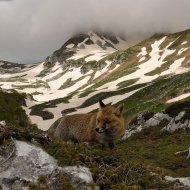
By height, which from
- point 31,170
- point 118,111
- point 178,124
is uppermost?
point 118,111

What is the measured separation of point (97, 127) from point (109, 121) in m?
0.54

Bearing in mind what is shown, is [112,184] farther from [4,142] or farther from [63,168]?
[4,142]

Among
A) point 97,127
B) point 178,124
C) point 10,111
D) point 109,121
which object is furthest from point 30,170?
point 178,124

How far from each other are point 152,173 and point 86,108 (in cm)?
9832

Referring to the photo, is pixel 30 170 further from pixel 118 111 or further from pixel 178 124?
pixel 178 124

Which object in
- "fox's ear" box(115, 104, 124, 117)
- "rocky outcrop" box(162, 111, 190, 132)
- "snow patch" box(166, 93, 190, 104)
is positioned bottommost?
"rocky outcrop" box(162, 111, 190, 132)

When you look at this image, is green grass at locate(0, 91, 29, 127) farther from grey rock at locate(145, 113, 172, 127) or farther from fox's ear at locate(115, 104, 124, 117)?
grey rock at locate(145, 113, 172, 127)

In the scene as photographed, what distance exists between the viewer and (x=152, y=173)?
503 inches

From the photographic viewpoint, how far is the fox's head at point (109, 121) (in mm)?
14594

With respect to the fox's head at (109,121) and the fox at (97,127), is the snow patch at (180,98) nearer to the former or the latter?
the fox at (97,127)

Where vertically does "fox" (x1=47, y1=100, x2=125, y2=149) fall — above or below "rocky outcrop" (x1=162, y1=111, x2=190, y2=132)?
above

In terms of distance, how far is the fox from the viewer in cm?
1475

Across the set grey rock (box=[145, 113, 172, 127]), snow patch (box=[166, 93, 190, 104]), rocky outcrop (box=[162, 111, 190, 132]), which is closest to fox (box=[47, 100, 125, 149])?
rocky outcrop (box=[162, 111, 190, 132])

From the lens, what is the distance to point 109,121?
48.3 feet
